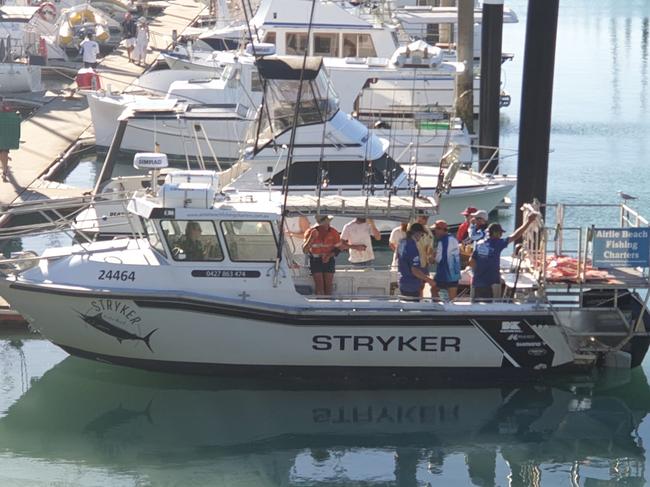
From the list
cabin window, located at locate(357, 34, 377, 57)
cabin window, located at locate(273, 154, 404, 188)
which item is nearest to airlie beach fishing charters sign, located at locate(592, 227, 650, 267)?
cabin window, located at locate(273, 154, 404, 188)

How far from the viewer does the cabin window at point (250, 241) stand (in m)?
14.9

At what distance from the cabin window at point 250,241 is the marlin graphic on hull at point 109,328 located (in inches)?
50.7

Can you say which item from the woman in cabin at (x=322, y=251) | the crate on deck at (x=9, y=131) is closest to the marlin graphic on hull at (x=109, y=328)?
the woman in cabin at (x=322, y=251)

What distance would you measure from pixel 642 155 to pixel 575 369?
57.8 feet

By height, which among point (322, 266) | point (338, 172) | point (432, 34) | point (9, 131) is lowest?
point (322, 266)

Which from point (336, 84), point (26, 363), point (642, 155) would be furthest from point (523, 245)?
point (642, 155)

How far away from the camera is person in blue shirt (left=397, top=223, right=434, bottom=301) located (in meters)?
15.1

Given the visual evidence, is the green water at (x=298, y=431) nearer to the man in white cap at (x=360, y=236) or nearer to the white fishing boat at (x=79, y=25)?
the man in white cap at (x=360, y=236)

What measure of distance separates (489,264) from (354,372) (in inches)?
78.7

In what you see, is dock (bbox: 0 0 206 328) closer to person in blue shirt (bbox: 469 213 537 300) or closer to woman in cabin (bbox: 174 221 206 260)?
woman in cabin (bbox: 174 221 206 260)

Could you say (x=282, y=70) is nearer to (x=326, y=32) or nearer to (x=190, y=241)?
(x=190, y=241)

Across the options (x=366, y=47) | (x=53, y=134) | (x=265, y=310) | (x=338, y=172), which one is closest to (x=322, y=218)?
(x=265, y=310)

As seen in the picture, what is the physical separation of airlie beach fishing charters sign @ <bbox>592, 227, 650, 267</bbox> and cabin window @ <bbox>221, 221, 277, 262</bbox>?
368cm

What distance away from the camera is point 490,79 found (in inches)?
991
